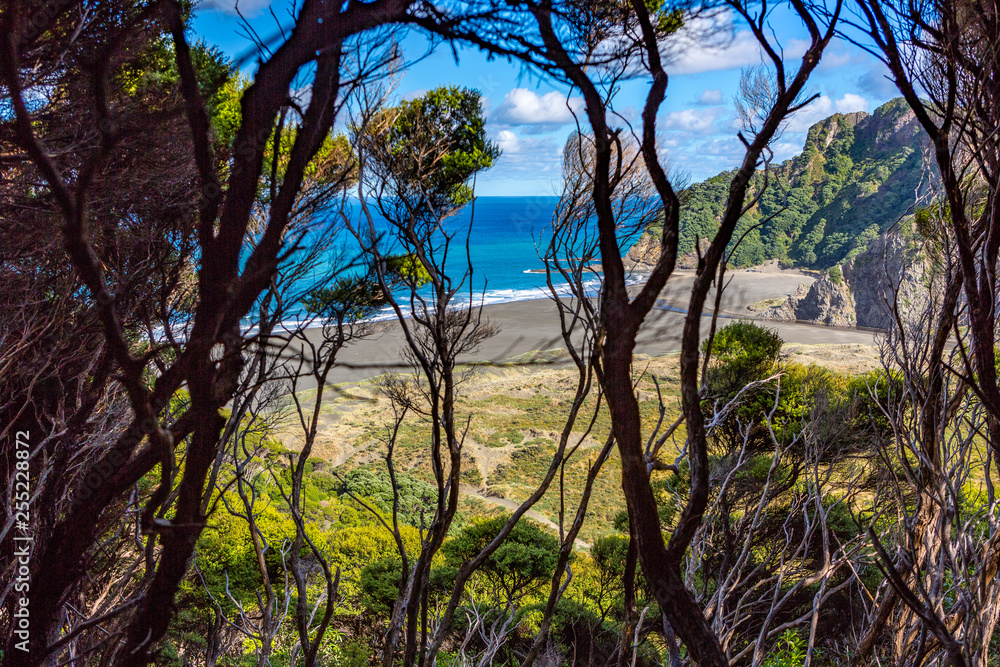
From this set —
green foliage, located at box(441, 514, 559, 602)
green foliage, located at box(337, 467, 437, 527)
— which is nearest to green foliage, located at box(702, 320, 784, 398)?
green foliage, located at box(441, 514, 559, 602)

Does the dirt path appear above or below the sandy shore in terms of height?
below

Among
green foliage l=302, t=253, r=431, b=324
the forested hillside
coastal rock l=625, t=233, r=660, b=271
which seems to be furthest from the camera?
the forested hillside

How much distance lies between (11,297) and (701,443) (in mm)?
2548

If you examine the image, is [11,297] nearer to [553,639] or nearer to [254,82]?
[254,82]

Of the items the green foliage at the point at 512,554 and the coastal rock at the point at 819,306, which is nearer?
the green foliage at the point at 512,554

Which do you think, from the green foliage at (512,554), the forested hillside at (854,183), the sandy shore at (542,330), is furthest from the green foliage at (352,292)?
the forested hillside at (854,183)

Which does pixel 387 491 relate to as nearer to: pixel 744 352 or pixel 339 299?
pixel 744 352

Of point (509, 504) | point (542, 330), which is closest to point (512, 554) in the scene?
point (509, 504)

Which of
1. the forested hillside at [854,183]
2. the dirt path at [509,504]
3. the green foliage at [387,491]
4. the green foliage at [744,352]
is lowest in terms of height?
the dirt path at [509,504]

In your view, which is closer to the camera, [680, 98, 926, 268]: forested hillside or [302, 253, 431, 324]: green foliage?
[302, 253, 431, 324]: green foliage

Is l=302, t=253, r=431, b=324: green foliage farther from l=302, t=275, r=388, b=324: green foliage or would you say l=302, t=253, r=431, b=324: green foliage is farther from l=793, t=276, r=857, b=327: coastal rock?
l=793, t=276, r=857, b=327: coastal rock

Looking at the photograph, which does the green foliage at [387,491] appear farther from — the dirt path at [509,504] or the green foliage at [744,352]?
the green foliage at [744,352]

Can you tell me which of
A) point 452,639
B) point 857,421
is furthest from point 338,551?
point 857,421

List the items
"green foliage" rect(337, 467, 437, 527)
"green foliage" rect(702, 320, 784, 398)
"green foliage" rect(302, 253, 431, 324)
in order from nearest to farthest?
1. "green foliage" rect(302, 253, 431, 324)
2. "green foliage" rect(702, 320, 784, 398)
3. "green foliage" rect(337, 467, 437, 527)
